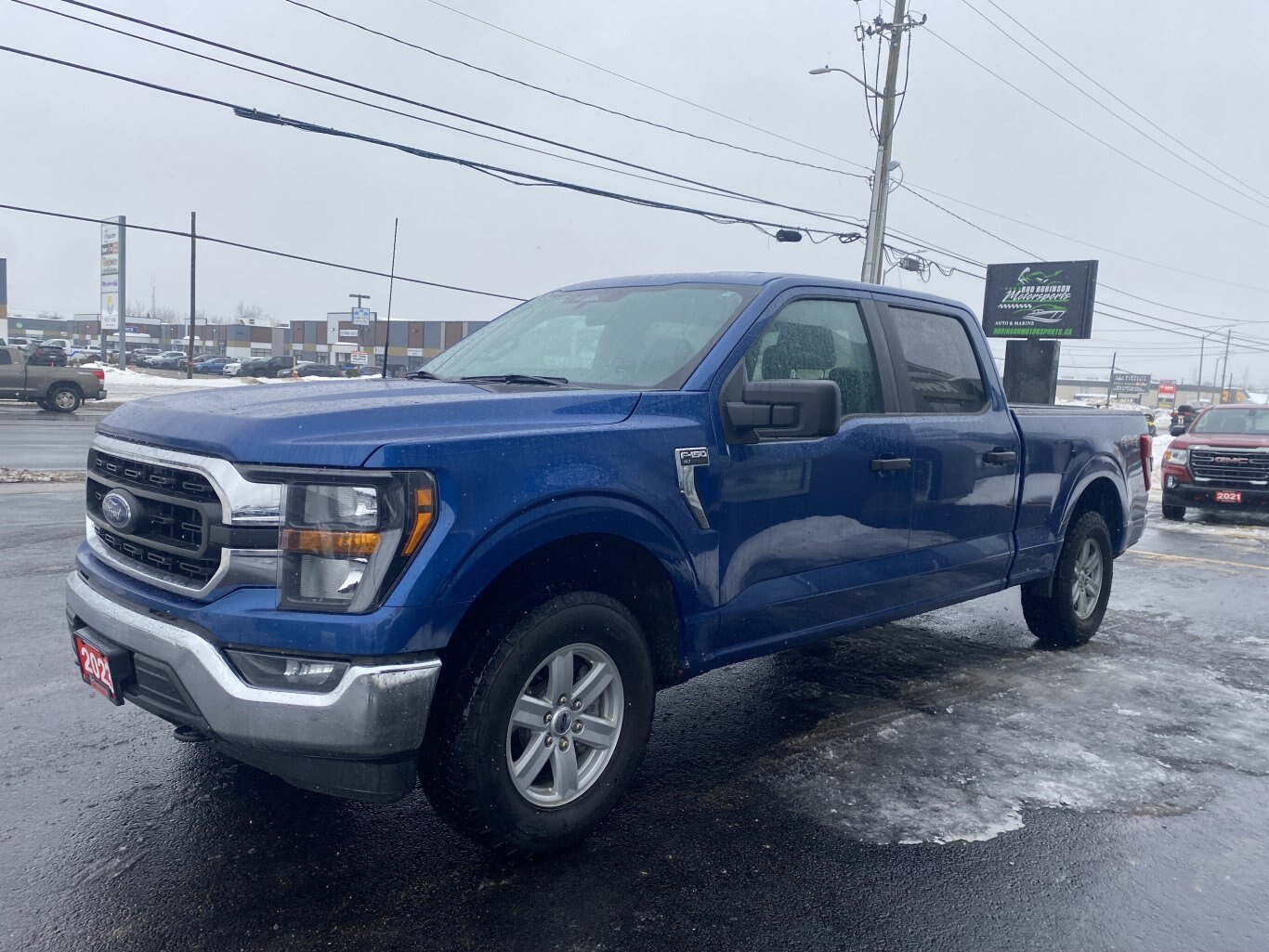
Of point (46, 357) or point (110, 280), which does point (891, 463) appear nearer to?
point (46, 357)

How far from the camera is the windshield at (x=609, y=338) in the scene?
12.5ft

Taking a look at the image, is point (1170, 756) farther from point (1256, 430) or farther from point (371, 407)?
point (1256, 430)

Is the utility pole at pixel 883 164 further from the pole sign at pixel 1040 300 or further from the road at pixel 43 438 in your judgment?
the road at pixel 43 438

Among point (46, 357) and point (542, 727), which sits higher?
point (46, 357)

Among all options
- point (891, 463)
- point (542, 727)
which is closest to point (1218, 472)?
point (891, 463)

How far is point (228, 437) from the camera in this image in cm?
279

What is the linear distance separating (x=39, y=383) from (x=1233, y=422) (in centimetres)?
2665

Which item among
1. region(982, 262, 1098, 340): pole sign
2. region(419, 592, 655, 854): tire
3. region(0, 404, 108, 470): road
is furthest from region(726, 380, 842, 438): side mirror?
region(982, 262, 1098, 340): pole sign

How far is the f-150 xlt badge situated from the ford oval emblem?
1.72m

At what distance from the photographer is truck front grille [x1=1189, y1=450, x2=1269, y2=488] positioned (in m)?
13.2

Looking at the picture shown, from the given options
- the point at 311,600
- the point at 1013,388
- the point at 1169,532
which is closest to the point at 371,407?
the point at 311,600

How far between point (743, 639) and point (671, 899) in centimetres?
106

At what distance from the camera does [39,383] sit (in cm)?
2586

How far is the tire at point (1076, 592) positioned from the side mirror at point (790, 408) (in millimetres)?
3038
